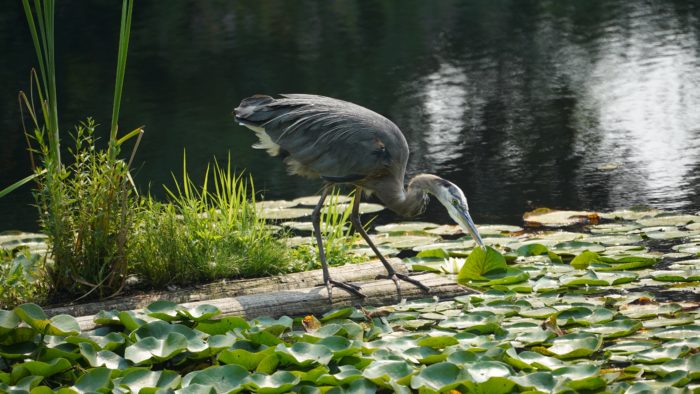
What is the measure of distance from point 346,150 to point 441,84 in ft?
25.2

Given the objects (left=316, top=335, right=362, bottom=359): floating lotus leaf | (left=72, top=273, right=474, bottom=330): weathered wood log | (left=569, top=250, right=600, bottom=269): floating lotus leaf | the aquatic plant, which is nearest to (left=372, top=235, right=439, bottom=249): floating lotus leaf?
(left=72, top=273, right=474, bottom=330): weathered wood log

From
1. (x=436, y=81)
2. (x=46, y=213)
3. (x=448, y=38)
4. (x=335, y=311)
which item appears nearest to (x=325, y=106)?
(x=335, y=311)

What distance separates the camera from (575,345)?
4531mm

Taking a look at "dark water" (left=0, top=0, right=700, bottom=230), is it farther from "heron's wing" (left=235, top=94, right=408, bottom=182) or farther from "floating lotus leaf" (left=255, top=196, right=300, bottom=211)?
"heron's wing" (left=235, top=94, right=408, bottom=182)

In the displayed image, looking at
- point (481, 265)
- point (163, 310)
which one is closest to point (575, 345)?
point (481, 265)

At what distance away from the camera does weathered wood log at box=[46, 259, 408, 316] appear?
→ 5258mm

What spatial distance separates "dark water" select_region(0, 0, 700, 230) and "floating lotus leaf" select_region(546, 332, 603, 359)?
324 cm

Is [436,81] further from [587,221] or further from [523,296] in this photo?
[523,296]

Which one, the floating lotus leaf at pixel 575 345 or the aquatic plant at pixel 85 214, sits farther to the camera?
the aquatic plant at pixel 85 214

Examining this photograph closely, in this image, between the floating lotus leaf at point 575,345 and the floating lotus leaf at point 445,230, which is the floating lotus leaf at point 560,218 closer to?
the floating lotus leaf at point 445,230

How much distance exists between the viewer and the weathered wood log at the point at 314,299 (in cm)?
525

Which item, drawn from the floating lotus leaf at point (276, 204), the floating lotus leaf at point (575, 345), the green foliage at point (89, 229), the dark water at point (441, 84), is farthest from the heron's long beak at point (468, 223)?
the floating lotus leaf at point (276, 204)

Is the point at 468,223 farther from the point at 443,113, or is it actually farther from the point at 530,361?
the point at 443,113

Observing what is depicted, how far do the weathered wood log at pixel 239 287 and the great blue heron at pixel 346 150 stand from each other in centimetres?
16
